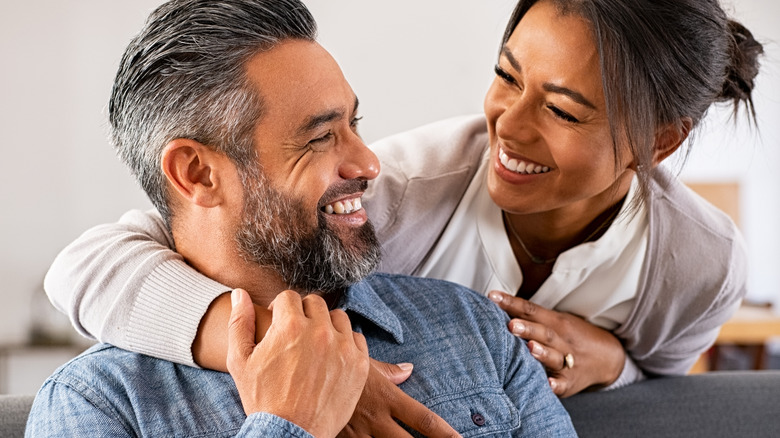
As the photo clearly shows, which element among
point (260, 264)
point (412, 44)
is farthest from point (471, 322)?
point (412, 44)

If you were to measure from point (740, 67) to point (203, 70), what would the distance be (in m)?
1.00

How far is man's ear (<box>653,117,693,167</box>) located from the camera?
4.99 feet

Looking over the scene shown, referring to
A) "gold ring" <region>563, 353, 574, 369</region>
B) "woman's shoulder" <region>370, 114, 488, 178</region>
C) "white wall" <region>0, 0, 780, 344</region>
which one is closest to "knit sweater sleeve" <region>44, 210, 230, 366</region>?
"woman's shoulder" <region>370, 114, 488, 178</region>

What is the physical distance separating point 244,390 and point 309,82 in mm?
487

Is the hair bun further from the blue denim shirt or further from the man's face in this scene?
the man's face

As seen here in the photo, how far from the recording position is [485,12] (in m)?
4.80

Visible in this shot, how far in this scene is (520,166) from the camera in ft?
5.01

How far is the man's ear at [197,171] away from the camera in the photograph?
4.31 feet

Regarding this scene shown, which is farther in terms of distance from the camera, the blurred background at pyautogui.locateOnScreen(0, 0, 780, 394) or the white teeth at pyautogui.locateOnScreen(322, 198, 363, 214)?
the blurred background at pyautogui.locateOnScreen(0, 0, 780, 394)

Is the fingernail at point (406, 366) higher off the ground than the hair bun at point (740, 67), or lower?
lower

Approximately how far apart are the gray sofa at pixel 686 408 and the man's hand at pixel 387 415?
1.96 feet

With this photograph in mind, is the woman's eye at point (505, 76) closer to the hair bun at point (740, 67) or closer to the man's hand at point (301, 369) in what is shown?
the hair bun at point (740, 67)

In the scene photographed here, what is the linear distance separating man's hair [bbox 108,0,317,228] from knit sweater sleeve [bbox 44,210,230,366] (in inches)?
6.8

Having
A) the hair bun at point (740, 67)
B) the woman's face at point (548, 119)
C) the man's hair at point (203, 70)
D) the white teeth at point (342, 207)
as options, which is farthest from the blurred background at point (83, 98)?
the white teeth at point (342, 207)
